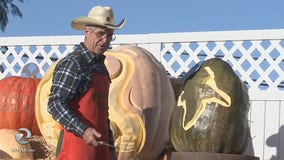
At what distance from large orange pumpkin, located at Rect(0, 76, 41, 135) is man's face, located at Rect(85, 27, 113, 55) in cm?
324

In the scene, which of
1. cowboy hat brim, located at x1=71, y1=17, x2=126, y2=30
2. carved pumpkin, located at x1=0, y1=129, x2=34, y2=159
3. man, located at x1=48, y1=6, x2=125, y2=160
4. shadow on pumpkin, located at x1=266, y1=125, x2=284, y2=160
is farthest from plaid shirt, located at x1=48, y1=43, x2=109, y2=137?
shadow on pumpkin, located at x1=266, y1=125, x2=284, y2=160

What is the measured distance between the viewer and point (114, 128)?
15.3 ft

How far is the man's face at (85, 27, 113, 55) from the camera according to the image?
296 cm

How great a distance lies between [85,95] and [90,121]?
0.12 metres

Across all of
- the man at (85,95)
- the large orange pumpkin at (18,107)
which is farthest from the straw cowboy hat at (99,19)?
the large orange pumpkin at (18,107)

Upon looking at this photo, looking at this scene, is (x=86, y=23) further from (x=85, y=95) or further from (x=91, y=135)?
(x=91, y=135)

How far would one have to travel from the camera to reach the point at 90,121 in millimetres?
2904

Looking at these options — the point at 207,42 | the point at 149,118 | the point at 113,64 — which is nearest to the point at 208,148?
the point at 149,118

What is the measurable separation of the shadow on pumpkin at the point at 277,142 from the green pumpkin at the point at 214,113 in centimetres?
167

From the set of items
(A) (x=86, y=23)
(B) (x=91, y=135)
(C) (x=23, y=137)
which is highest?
(A) (x=86, y=23)

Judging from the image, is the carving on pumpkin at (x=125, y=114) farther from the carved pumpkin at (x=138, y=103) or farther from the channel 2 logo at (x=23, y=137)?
the channel 2 logo at (x=23, y=137)

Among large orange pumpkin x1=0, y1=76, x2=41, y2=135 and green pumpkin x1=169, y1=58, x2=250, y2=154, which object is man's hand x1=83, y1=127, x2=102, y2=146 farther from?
large orange pumpkin x1=0, y1=76, x2=41, y2=135

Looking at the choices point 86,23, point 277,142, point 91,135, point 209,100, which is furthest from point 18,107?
point 91,135

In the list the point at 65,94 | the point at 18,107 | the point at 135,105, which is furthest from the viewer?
the point at 18,107
